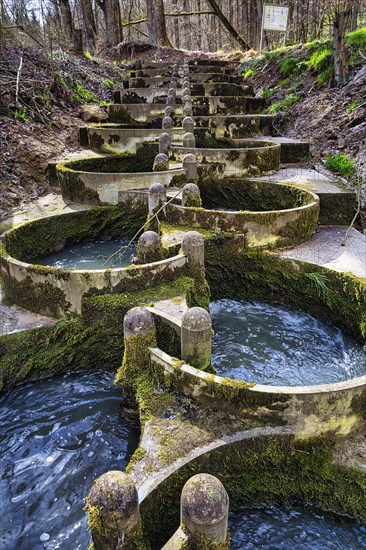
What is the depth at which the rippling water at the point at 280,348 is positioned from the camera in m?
6.65

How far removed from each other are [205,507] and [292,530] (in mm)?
1964

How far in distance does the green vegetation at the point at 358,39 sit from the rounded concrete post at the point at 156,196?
9.90 meters

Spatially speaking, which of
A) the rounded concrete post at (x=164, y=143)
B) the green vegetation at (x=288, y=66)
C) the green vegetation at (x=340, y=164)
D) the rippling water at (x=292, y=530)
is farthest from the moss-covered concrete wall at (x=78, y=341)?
the green vegetation at (x=288, y=66)

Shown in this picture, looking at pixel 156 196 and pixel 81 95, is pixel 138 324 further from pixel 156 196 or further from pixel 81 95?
pixel 81 95

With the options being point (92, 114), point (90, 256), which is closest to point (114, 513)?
point (90, 256)

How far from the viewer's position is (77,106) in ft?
56.5

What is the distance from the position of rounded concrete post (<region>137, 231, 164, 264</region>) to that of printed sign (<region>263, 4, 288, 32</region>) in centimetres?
1475

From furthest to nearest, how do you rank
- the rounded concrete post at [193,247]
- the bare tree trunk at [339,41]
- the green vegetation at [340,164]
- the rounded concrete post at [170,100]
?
the rounded concrete post at [170,100], the bare tree trunk at [339,41], the green vegetation at [340,164], the rounded concrete post at [193,247]

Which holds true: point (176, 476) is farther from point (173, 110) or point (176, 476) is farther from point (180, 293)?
point (173, 110)

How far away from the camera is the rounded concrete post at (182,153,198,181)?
35.0 feet

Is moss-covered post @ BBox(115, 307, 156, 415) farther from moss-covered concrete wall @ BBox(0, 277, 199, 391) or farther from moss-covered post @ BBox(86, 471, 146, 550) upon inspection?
moss-covered post @ BBox(86, 471, 146, 550)

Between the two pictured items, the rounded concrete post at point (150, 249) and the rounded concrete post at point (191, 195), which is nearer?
the rounded concrete post at point (150, 249)

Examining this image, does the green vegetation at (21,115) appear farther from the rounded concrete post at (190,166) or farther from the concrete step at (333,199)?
the concrete step at (333,199)

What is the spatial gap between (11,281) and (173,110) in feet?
34.8
